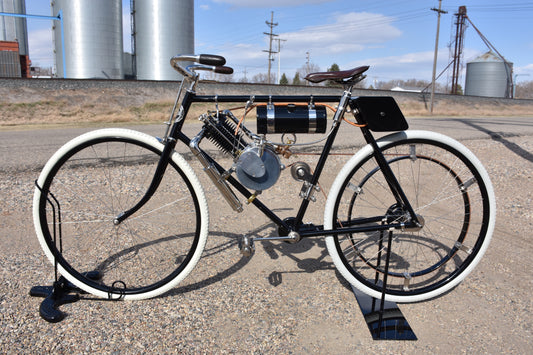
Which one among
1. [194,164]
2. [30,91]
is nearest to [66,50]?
[30,91]

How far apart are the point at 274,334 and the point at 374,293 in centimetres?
82

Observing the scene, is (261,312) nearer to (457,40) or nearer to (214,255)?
(214,255)

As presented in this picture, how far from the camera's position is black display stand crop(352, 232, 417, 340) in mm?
2473

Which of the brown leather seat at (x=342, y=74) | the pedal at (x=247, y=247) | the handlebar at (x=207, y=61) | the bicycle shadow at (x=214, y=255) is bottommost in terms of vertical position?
the bicycle shadow at (x=214, y=255)

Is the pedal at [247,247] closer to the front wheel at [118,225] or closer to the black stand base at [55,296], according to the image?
the front wheel at [118,225]

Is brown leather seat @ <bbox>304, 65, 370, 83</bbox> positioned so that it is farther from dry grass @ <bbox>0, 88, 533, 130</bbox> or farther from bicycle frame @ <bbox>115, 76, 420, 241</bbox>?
dry grass @ <bbox>0, 88, 533, 130</bbox>

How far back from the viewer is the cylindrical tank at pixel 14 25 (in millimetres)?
36125

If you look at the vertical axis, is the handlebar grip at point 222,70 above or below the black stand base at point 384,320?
above

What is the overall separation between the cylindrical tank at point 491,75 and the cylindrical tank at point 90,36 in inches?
1409

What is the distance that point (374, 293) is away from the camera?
111 inches

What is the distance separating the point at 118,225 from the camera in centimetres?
302

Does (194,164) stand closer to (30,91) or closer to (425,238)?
(425,238)

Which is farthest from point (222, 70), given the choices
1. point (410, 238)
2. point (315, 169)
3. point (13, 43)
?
point (13, 43)

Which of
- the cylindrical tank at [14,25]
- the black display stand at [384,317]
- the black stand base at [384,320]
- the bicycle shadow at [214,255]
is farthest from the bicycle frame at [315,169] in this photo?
the cylindrical tank at [14,25]
